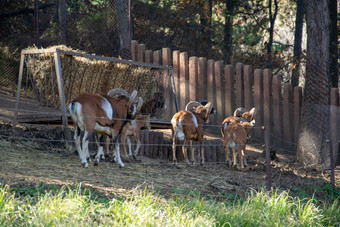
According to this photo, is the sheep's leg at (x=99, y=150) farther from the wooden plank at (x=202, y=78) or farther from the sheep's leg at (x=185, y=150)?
the wooden plank at (x=202, y=78)

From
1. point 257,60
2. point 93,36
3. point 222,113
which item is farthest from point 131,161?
point 257,60

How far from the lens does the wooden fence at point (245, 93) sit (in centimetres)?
1620

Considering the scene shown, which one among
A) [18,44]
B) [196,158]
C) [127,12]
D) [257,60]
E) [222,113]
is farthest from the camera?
[257,60]

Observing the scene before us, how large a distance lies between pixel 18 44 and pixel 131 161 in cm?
963

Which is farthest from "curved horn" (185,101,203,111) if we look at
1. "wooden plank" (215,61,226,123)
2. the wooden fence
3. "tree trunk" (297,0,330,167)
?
"tree trunk" (297,0,330,167)

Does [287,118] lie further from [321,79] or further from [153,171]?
[153,171]

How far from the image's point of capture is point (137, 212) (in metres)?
7.23

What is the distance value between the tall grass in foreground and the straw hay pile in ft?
17.8

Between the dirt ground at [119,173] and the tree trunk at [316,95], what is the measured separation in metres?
0.79

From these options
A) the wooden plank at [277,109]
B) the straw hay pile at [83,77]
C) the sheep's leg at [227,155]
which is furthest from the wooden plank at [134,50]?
the sheep's leg at [227,155]

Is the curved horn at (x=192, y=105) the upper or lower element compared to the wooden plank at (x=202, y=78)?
lower

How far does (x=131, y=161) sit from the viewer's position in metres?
12.6

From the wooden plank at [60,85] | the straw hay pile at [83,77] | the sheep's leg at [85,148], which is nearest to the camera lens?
the sheep's leg at [85,148]

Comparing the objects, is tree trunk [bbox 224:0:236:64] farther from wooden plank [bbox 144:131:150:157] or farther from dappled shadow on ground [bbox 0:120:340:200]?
dappled shadow on ground [bbox 0:120:340:200]
